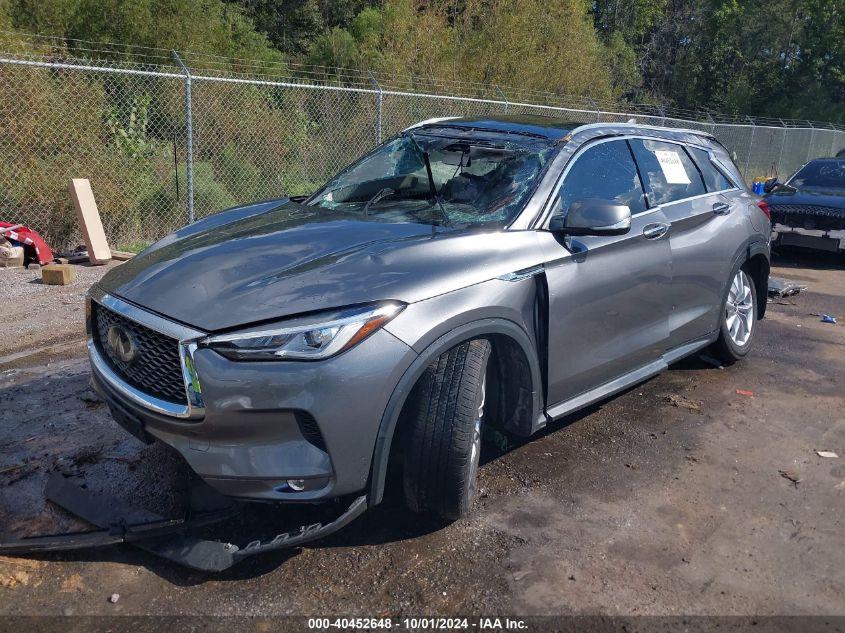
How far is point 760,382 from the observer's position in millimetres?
5746

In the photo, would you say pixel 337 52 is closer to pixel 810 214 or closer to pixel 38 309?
pixel 810 214

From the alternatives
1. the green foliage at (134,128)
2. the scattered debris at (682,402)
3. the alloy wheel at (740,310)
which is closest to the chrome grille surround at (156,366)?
the scattered debris at (682,402)

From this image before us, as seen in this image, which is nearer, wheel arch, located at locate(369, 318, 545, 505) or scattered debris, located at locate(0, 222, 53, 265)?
wheel arch, located at locate(369, 318, 545, 505)

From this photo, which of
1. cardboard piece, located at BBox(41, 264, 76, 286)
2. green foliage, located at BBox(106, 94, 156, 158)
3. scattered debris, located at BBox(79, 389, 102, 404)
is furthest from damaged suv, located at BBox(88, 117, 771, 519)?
green foliage, located at BBox(106, 94, 156, 158)

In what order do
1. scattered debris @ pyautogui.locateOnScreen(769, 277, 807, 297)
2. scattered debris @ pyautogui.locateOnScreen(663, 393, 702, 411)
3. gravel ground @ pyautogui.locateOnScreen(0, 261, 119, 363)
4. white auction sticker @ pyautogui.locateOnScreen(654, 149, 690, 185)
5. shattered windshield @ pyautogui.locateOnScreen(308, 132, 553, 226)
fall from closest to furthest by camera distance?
shattered windshield @ pyautogui.locateOnScreen(308, 132, 553, 226), white auction sticker @ pyautogui.locateOnScreen(654, 149, 690, 185), scattered debris @ pyautogui.locateOnScreen(663, 393, 702, 411), gravel ground @ pyautogui.locateOnScreen(0, 261, 119, 363), scattered debris @ pyautogui.locateOnScreen(769, 277, 807, 297)

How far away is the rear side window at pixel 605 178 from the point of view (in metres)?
4.17

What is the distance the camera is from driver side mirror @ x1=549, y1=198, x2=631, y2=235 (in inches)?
150

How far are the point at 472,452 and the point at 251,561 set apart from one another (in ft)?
3.37

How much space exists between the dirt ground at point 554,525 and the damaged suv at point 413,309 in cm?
33

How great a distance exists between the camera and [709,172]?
5.52m

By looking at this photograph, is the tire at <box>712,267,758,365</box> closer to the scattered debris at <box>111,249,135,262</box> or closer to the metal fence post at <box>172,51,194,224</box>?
the metal fence post at <box>172,51,194,224</box>

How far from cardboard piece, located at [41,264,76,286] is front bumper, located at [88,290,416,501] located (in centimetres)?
532

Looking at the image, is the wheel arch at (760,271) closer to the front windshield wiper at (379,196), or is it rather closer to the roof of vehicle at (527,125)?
the roof of vehicle at (527,125)

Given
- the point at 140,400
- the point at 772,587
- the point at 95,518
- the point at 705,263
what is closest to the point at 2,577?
the point at 95,518
